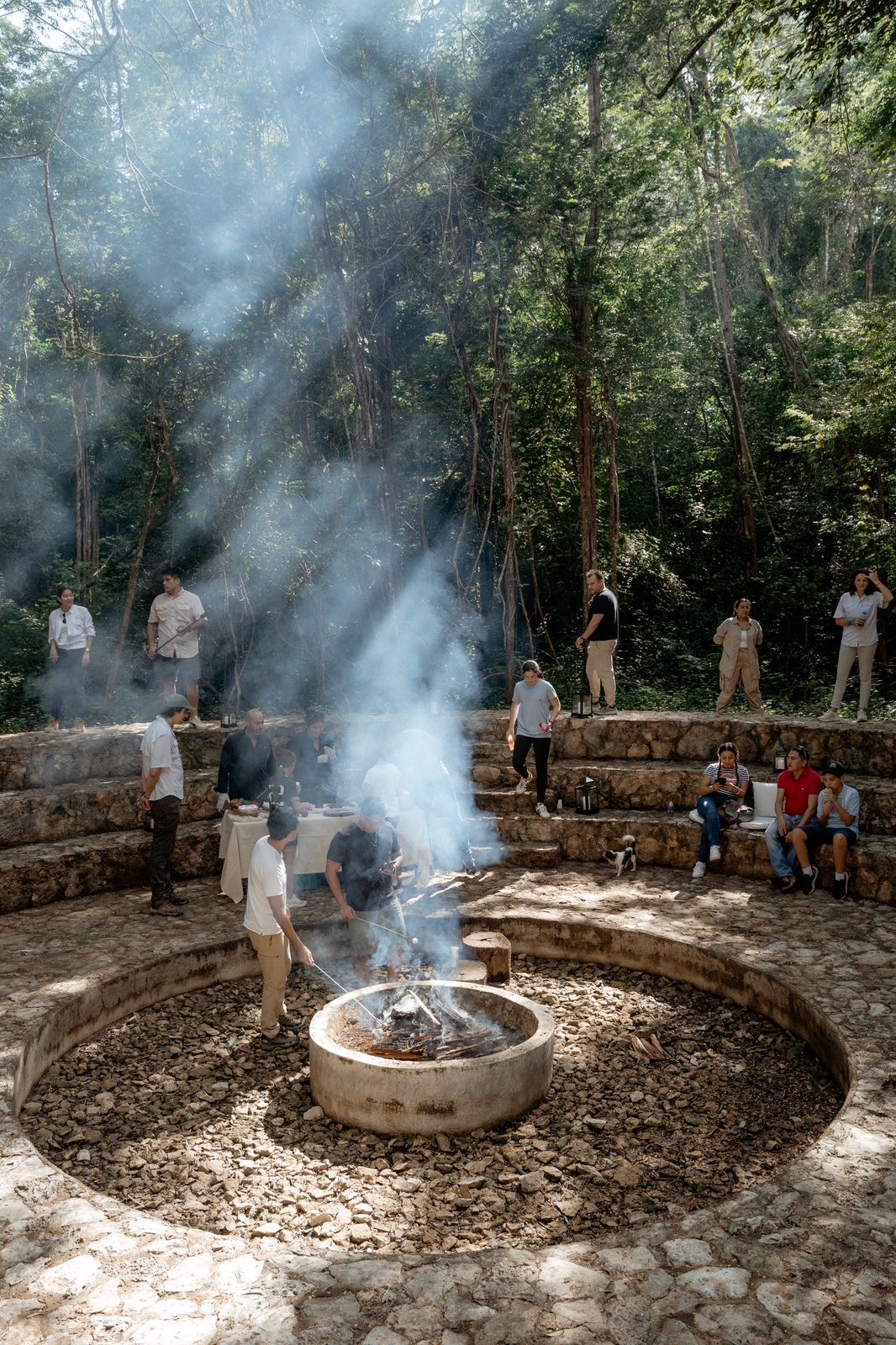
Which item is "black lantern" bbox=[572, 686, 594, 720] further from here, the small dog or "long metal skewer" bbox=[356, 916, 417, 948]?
"long metal skewer" bbox=[356, 916, 417, 948]

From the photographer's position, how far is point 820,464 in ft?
50.4

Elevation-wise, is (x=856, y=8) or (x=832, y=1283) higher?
(x=856, y=8)

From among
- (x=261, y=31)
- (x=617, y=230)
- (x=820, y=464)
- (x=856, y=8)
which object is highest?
(x=261, y=31)

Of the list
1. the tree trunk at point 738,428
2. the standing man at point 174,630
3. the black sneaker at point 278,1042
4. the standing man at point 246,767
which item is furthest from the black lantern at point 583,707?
the tree trunk at point 738,428

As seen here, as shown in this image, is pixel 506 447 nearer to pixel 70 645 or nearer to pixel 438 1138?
pixel 70 645

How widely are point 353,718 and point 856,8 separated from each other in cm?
817

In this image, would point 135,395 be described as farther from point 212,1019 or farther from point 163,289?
point 212,1019

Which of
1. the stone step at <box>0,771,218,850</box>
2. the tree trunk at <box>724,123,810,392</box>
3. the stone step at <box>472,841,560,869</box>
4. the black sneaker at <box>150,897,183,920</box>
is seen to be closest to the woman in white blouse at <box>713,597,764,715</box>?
the stone step at <box>472,841,560,869</box>

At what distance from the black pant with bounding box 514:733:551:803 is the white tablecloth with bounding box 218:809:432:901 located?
5.00ft

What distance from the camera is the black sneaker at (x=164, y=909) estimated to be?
25.3ft

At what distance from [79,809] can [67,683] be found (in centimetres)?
210

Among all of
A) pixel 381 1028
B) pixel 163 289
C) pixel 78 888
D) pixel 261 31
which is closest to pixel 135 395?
pixel 163 289

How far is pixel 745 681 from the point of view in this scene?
37.7ft

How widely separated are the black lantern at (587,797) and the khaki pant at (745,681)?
2.69 metres
